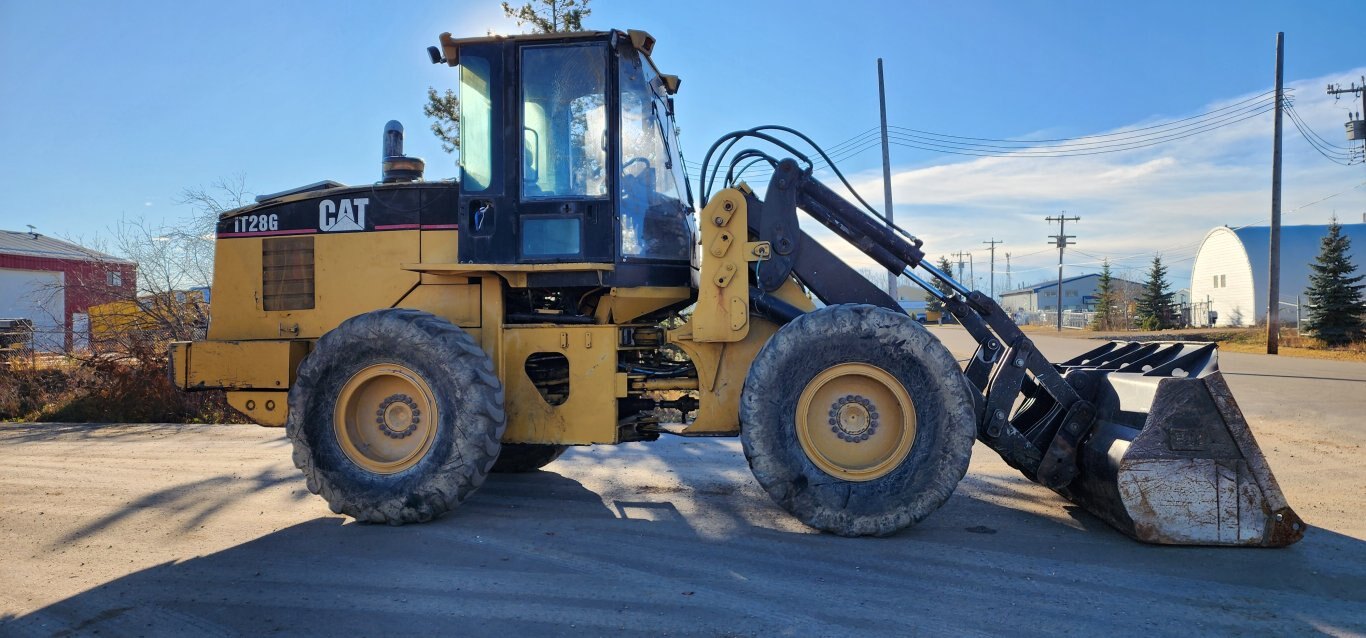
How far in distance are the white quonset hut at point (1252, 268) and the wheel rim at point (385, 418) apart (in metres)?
51.5

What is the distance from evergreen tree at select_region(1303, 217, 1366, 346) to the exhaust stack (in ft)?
107

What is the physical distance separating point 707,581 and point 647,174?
115 inches

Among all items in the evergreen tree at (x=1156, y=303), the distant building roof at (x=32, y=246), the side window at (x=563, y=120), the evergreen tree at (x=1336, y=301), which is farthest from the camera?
the evergreen tree at (x=1156, y=303)

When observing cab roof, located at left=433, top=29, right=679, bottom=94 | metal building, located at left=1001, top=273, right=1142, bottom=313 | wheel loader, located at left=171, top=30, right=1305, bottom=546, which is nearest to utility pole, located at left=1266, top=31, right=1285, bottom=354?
wheel loader, located at left=171, top=30, right=1305, bottom=546

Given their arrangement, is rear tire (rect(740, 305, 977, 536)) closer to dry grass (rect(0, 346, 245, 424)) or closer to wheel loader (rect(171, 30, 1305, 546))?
wheel loader (rect(171, 30, 1305, 546))

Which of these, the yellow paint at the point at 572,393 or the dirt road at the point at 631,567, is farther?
the yellow paint at the point at 572,393

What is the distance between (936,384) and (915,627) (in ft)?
5.62

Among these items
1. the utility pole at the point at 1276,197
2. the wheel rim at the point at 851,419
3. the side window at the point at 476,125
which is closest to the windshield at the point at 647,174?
the side window at the point at 476,125

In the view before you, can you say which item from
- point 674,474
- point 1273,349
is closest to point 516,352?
point 674,474

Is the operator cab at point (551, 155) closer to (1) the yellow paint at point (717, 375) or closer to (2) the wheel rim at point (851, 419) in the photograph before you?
(1) the yellow paint at point (717, 375)

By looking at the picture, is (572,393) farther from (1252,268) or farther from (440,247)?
(1252,268)

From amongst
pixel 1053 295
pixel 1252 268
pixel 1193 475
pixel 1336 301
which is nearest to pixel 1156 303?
pixel 1252 268

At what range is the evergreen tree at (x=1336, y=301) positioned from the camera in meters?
28.5

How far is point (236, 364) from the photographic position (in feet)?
19.5
